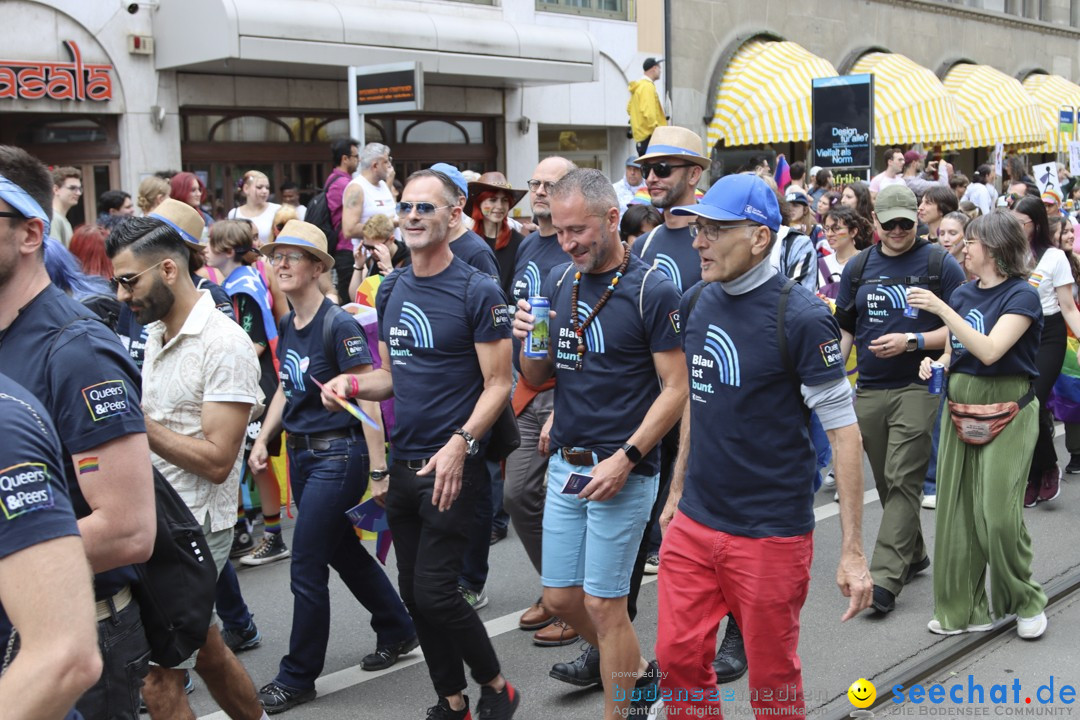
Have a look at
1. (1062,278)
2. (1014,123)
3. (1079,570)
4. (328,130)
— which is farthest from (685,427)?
(1014,123)

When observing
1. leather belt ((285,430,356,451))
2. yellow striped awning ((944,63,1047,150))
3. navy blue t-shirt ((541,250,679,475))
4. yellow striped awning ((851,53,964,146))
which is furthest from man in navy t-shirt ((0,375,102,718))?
yellow striped awning ((944,63,1047,150))

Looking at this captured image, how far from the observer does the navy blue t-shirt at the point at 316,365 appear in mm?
4812


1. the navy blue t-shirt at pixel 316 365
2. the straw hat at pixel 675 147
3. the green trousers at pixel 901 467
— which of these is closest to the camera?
the navy blue t-shirt at pixel 316 365

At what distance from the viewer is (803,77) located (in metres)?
23.3

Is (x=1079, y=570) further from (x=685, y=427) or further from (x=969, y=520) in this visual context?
(x=685, y=427)

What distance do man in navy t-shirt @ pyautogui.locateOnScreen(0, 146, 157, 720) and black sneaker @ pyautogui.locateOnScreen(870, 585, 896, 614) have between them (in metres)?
3.86

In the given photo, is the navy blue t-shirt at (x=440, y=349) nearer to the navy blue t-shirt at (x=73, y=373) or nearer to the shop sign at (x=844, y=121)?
the navy blue t-shirt at (x=73, y=373)

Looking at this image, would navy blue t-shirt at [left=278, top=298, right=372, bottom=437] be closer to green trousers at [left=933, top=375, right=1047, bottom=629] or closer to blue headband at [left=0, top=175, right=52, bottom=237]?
blue headband at [left=0, top=175, right=52, bottom=237]

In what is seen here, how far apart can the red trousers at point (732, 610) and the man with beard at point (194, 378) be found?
4.77ft

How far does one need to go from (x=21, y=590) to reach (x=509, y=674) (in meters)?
3.37

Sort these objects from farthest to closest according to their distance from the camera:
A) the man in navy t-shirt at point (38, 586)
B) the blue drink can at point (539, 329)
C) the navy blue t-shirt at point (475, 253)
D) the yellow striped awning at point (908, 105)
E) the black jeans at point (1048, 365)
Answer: the yellow striped awning at point (908, 105)
the black jeans at point (1048, 365)
the navy blue t-shirt at point (475, 253)
the blue drink can at point (539, 329)
the man in navy t-shirt at point (38, 586)

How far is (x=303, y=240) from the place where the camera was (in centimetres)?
486

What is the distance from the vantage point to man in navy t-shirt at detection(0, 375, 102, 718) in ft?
6.24

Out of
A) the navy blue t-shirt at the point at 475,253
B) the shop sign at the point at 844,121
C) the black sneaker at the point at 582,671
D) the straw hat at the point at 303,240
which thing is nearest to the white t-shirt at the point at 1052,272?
the navy blue t-shirt at the point at 475,253
